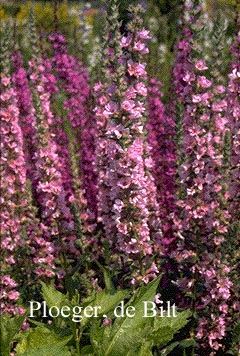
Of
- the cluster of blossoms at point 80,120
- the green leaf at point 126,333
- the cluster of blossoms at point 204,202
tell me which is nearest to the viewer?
the green leaf at point 126,333

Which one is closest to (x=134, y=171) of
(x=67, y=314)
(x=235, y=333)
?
(x=67, y=314)

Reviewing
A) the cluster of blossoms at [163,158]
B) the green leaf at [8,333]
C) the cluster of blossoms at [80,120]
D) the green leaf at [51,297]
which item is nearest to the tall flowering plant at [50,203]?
the cluster of blossoms at [80,120]

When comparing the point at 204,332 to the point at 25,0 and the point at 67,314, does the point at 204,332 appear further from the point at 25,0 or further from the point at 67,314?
the point at 25,0

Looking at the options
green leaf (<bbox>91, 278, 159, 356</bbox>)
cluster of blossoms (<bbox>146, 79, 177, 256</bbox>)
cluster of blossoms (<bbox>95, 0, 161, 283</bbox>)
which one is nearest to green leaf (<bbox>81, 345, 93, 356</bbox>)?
green leaf (<bbox>91, 278, 159, 356</bbox>)

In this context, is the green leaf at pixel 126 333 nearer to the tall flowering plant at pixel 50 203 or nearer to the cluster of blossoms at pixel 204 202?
the cluster of blossoms at pixel 204 202

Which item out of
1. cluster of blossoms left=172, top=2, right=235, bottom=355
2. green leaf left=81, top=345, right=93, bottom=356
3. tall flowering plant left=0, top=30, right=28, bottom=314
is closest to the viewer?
green leaf left=81, top=345, right=93, bottom=356

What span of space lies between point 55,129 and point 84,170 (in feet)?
1.62

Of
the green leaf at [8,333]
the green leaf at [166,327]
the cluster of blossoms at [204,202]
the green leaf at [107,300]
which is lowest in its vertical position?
the green leaf at [8,333]

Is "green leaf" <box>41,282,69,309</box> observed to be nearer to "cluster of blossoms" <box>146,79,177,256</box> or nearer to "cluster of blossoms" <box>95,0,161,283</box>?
"cluster of blossoms" <box>95,0,161,283</box>

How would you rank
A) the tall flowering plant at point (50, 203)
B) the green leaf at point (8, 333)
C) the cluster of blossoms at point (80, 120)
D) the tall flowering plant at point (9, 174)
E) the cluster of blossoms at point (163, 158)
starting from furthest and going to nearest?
the cluster of blossoms at point (80, 120) → the cluster of blossoms at point (163, 158) → the tall flowering plant at point (9, 174) → the tall flowering plant at point (50, 203) → the green leaf at point (8, 333)

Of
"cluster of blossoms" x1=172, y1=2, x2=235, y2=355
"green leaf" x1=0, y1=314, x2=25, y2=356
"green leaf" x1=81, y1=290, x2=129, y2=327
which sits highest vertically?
"cluster of blossoms" x1=172, y1=2, x2=235, y2=355

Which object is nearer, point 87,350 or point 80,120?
point 87,350

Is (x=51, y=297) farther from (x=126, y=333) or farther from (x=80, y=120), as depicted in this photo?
(x=80, y=120)

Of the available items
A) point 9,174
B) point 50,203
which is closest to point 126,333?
point 50,203
